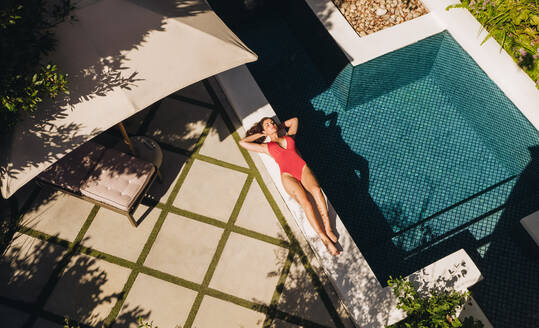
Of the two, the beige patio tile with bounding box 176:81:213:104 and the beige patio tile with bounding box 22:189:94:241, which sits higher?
the beige patio tile with bounding box 176:81:213:104

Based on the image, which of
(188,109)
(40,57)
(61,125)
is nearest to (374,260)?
(188,109)

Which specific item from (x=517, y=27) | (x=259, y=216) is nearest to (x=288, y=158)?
(x=259, y=216)

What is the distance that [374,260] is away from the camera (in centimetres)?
437

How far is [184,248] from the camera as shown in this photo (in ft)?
14.3

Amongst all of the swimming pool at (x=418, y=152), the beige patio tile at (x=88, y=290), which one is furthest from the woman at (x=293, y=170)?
the beige patio tile at (x=88, y=290)

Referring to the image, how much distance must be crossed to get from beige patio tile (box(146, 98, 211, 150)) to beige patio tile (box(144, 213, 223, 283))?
3.35ft

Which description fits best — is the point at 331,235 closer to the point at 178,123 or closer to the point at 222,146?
the point at 222,146

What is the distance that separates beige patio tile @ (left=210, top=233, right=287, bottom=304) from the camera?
420 cm

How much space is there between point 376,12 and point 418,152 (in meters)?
1.92

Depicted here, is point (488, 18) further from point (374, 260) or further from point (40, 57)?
point (40, 57)

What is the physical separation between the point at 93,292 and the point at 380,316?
3.11 metres

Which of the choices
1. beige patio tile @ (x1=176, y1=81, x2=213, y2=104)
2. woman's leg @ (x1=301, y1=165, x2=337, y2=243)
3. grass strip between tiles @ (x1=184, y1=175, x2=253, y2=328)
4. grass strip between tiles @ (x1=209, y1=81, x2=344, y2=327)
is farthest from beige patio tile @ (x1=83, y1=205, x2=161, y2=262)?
woman's leg @ (x1=301, y1=165, x2=337, y2=243)

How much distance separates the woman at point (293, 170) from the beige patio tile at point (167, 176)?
1.06 m

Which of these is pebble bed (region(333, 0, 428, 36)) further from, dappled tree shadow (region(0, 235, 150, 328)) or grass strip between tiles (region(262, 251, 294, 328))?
dappled tree shadow (region(0, 235, 150, 328))
